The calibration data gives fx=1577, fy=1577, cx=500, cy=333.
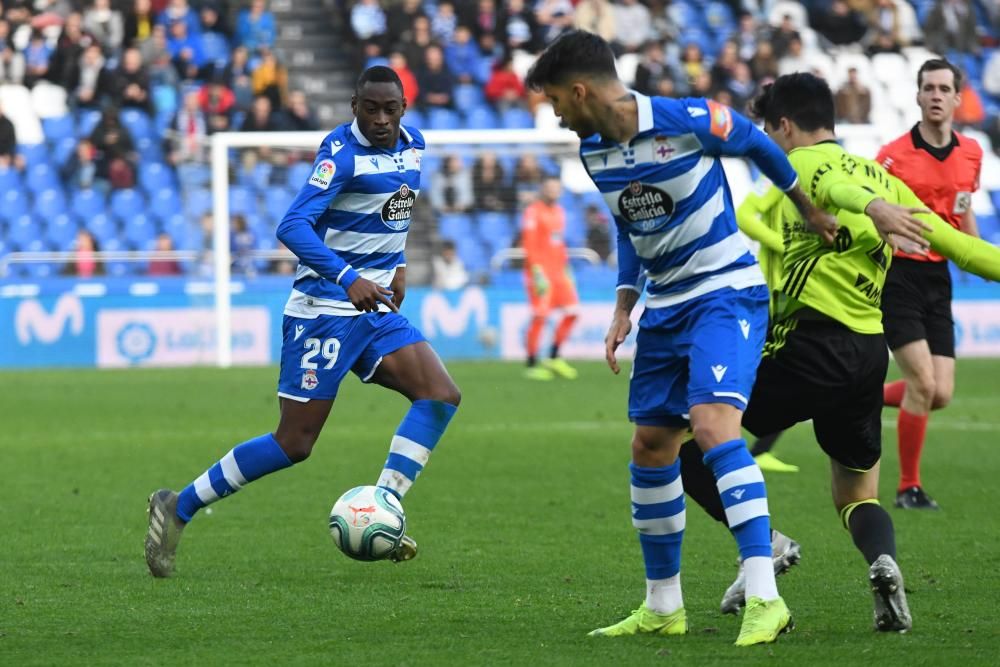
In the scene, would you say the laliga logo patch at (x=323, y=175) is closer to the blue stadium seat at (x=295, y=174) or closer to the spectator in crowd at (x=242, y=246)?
the spectator in crowd at (x=242, y=246)

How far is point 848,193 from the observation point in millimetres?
5348

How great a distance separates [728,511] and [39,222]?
63.3 feet

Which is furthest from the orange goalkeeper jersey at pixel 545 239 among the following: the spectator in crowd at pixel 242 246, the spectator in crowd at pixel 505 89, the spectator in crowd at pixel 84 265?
the spectator in crowd at pixel 84 265

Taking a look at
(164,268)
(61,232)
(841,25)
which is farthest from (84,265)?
(841,25)

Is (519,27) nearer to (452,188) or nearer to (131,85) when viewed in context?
(452,188)

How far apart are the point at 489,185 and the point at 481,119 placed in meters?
2.92

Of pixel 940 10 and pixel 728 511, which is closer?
pixel 728 511

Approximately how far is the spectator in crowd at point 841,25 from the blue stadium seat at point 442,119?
745cm

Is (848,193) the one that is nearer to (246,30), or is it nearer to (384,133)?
(384,133)

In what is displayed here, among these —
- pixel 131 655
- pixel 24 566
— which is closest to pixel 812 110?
pixel 131 655

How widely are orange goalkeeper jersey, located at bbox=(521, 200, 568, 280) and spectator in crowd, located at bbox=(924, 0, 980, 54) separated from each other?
35.7ft

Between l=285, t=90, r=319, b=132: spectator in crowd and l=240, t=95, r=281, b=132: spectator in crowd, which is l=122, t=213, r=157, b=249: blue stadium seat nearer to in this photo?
l=240, t=95, r=281, b=132: spectator in crowd

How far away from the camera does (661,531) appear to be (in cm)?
559

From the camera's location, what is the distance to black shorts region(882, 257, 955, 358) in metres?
8.86
